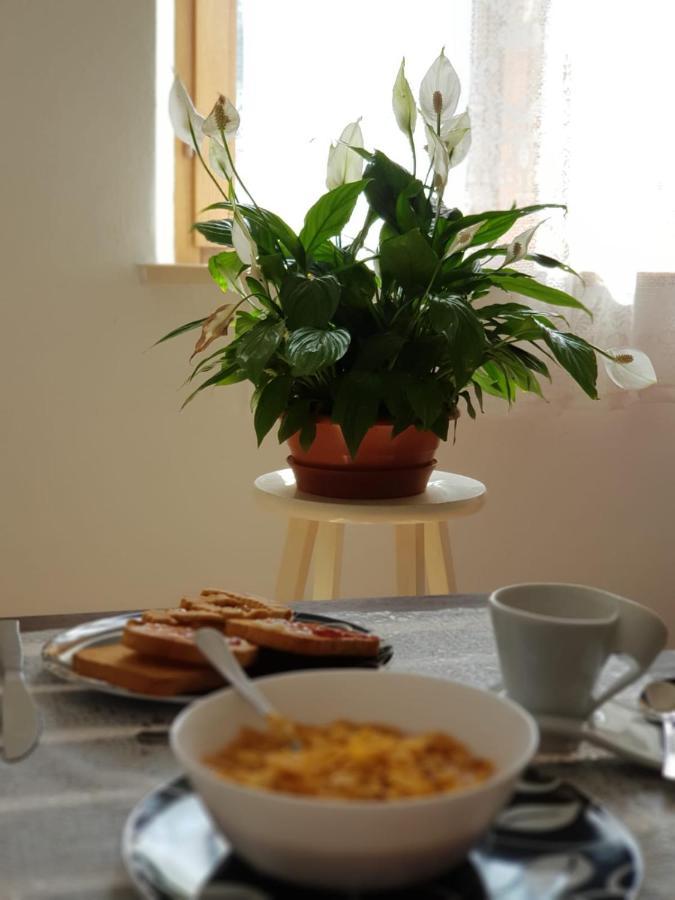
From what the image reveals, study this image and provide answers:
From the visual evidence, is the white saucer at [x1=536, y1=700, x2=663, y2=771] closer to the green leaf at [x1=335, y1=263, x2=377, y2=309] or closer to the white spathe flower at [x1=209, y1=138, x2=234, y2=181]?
the green leaf at [x1=335, y1=263, x2=377, y2=309]

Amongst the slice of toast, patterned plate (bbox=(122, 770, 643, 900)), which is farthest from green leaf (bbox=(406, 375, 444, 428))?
patterned plate (bbox=(122, 770, 643, 900))

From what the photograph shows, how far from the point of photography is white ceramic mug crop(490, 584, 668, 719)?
63cm

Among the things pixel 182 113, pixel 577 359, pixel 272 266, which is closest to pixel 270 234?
pixel 272 266

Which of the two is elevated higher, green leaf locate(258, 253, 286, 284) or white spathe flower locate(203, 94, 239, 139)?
white spathe flower locate(203, 94, 239, 139)

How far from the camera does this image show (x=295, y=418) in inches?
49.7

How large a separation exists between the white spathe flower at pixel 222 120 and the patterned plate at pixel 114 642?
61 centimetres

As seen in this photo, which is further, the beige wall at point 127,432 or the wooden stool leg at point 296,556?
the beige wall at point 127,432

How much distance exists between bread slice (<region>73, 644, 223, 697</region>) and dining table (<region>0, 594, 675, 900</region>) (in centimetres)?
2

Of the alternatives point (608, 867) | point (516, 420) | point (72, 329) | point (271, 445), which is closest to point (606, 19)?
point (516, 420)

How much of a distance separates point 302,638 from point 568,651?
0.18m

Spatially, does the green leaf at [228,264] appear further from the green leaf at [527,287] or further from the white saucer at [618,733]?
the white saucer at [618,733]

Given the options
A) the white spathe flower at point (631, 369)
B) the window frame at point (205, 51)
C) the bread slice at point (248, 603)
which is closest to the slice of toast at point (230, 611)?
the bread slice at point (248, 603)

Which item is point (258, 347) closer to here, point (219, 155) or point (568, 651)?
point (219, 155)

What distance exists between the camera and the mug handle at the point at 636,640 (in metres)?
0.63
